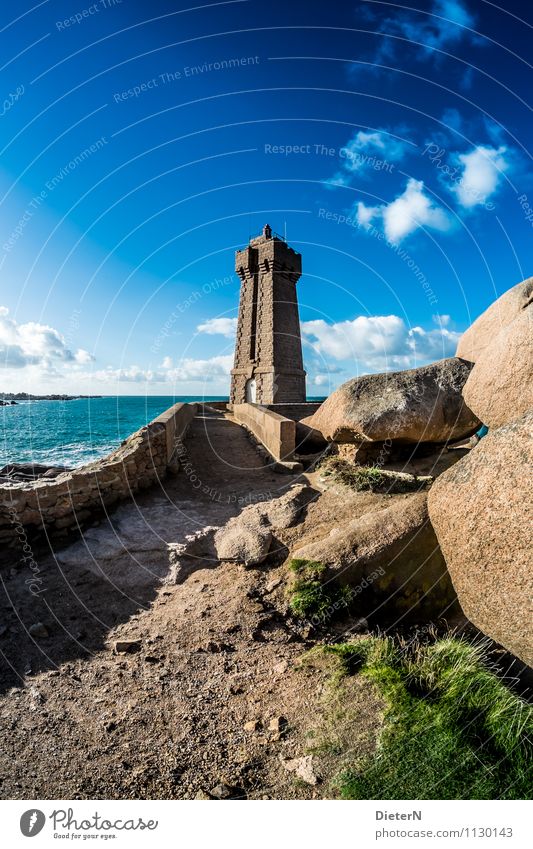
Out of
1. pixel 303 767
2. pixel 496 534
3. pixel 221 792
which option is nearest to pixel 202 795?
pixel 221 792

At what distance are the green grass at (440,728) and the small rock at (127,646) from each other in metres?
2.21

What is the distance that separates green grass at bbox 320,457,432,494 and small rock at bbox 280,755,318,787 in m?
5.10

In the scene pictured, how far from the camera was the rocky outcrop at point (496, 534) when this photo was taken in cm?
300

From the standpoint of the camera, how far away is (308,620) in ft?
15.8

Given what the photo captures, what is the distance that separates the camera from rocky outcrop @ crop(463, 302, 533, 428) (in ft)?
12.4

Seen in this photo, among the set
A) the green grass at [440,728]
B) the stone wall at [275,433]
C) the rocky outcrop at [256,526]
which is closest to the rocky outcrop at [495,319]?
the green grass at [440,728]

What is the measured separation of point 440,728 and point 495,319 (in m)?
4.76

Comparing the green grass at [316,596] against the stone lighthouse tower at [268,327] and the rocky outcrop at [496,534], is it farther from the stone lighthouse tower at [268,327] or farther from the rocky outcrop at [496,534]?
the stone lighthouse tower at [268,327]

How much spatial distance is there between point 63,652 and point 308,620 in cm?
285

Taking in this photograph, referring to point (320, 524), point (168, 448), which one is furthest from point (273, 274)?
point (320, 524)

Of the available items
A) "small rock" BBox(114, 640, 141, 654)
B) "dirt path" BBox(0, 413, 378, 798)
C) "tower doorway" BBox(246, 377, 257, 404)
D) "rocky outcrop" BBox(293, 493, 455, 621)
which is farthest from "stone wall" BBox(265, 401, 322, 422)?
"small rock" BBox(114, 640, 141, 654)

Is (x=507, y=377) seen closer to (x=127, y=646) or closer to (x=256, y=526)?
(x=256, y=526)

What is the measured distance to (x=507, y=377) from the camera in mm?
3936

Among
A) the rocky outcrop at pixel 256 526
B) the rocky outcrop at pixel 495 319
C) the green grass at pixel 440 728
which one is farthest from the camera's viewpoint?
the rocky outcrop at pixel 256 526
